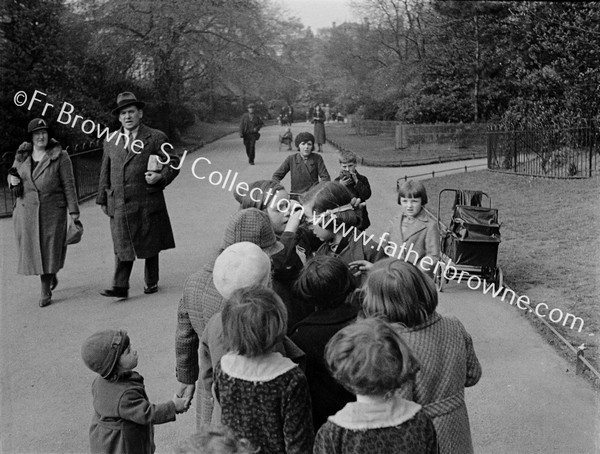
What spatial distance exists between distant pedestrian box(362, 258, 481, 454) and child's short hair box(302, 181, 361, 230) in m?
1.86

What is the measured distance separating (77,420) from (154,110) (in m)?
26.1

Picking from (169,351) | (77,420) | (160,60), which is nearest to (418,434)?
(77,420)

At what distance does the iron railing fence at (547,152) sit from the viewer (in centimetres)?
1745

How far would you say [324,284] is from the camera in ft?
11.6

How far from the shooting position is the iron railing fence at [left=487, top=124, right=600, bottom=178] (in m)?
17.5

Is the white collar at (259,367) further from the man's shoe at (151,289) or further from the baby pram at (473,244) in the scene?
the man's shoe at (151,289)

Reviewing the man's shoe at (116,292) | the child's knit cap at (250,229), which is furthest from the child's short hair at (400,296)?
the man's shoe at (116,292)

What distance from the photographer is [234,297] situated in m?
3.02

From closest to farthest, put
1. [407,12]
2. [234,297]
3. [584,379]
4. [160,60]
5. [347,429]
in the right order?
[347,429] < [234,297] < [584,379] < [160,60] < [407,12]

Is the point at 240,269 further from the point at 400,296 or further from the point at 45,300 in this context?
the point at 45,300

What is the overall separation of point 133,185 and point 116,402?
4550mm

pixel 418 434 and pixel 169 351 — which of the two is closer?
pixel 418 434

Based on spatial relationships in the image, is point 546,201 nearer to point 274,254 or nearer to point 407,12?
point 274,254

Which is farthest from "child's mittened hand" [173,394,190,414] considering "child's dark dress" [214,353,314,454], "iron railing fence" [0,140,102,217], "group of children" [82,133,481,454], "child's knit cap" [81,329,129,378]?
"iron railing fence" [0,140,102,217]
